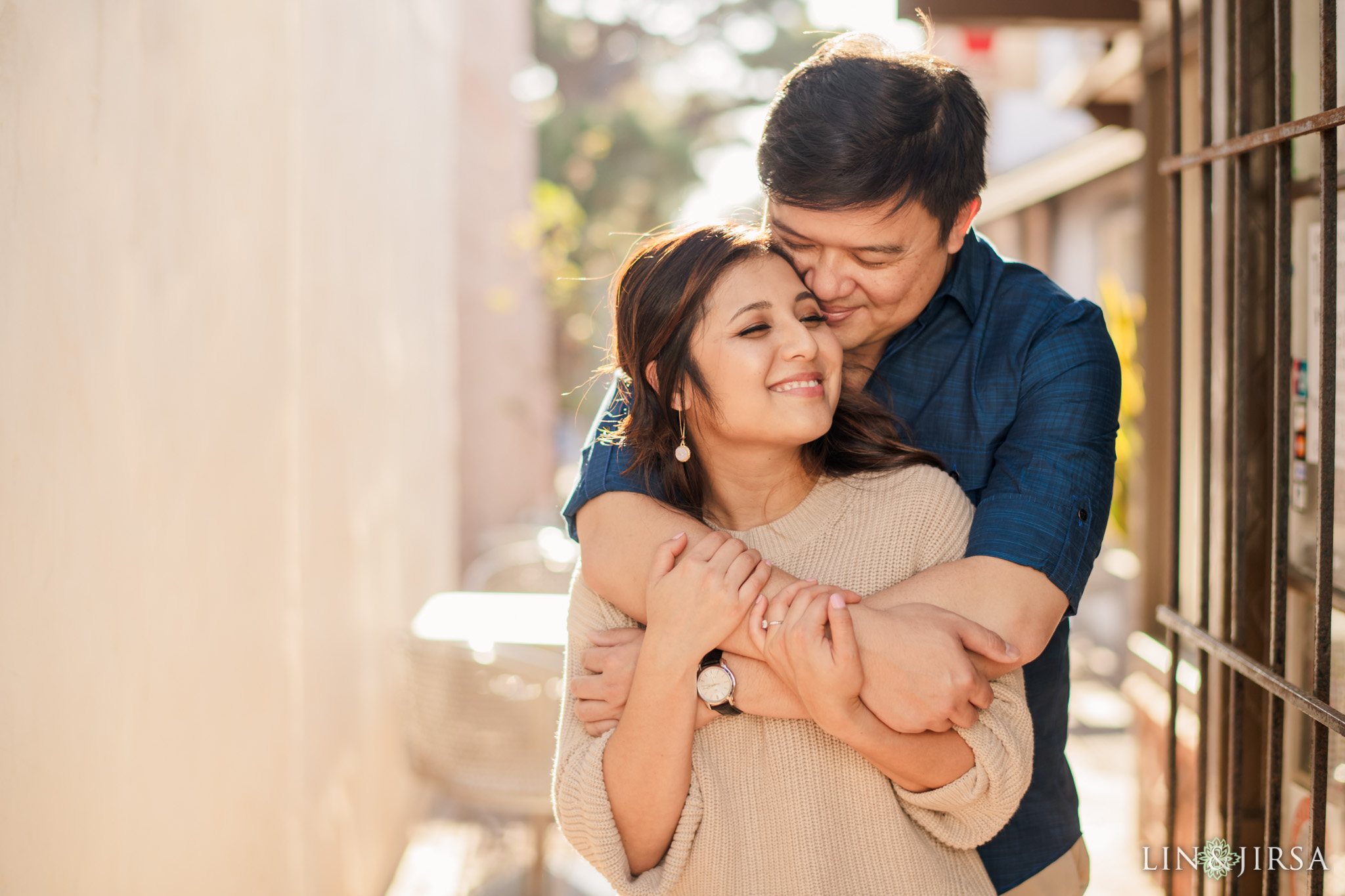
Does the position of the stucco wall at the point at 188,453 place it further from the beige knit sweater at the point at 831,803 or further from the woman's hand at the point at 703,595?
the woman's hand at the point at 703,595

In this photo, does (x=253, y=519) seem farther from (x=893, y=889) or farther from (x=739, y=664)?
(x=893, y=889)

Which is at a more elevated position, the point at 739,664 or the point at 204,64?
the point at 204,64

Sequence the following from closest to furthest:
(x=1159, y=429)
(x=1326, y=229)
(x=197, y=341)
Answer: (x=1326, y=229) < (x=197, y=341) < (x=1159, y=429)

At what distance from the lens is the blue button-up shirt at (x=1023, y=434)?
1.55 meters

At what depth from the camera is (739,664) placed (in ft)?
5.03

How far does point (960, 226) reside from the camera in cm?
178

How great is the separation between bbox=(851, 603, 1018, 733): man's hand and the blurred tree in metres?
11.4

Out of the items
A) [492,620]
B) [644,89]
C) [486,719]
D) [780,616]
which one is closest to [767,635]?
[780,616]

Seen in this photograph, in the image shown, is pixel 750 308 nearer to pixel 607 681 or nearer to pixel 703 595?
pixel 703 595

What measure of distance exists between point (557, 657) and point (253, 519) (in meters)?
1.34

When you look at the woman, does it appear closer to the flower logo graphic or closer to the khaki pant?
the khaki pant

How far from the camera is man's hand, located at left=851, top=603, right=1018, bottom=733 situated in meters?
1.41

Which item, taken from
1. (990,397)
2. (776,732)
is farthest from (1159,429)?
(776,732)

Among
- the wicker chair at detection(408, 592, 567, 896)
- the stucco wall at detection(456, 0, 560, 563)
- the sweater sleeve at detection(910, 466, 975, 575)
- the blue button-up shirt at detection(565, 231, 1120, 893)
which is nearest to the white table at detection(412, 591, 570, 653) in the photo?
the wicker chair at detection(408, 592, 567, 896)
